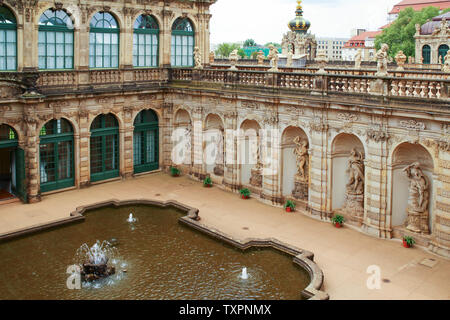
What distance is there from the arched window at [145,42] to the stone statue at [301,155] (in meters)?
12.5

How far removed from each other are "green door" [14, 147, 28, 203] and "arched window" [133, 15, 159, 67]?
30.8ft

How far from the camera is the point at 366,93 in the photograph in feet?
71.5

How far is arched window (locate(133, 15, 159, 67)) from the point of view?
32.1 m

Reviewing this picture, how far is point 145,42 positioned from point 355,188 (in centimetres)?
1709

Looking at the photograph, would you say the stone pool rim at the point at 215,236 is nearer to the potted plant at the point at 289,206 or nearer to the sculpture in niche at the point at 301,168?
the potted plant at the point at 289,206

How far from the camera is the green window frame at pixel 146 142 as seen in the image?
32.7m

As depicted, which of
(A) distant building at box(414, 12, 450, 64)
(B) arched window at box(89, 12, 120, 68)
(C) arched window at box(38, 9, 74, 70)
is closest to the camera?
(C) arched window at box(38, 9, 74, 70)

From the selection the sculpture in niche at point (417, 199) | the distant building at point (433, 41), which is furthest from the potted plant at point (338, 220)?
the distant building at point (433, 41)

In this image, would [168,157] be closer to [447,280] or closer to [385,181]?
[385,181]

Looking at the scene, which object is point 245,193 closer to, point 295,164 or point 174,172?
point 295,164

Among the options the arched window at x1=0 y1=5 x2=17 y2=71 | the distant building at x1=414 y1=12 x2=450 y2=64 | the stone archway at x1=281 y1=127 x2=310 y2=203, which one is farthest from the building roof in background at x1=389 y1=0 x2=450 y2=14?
the arched window at x1=0 y1=5 x2=17 y2=71

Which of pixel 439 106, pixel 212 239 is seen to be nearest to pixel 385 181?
pixel 439 106

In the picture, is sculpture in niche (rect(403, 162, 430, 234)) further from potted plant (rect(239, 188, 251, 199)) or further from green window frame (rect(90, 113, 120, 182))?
green window frame (rect(90, 113, 120, 182))

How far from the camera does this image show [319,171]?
956 inches
